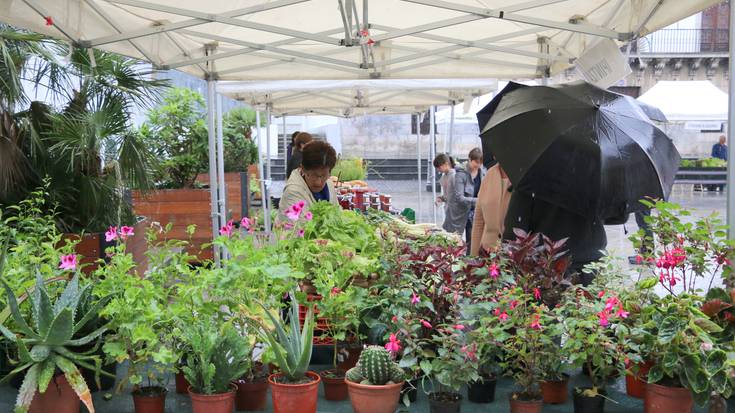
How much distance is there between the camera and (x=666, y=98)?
18703 millimetres

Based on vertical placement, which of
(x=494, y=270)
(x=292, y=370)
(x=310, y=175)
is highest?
(x=310, y=175)

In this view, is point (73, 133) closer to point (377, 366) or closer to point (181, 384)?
point (181, 384)

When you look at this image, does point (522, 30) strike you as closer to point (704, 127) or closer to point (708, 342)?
point (708, 342)

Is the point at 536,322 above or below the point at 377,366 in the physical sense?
above

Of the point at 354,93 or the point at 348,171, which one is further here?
the point at 348,171

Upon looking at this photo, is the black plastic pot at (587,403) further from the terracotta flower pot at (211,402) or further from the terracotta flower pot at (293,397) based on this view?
the terracotta flower pot at (211,402)

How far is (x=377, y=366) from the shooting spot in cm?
237

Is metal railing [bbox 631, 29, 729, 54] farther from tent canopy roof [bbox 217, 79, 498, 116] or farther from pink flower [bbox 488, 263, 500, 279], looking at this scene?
pink flower [bbox 488, 263, 500, 279]

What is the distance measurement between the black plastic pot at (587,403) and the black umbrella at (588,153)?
40.8 inches

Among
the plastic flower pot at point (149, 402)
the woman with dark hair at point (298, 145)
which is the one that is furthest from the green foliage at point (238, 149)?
the plastic flower pot at point (149, 402)

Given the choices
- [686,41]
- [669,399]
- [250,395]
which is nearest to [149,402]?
[250,395]

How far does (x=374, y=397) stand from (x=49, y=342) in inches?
41.4

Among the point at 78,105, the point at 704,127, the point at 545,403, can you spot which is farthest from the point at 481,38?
Result: the point at 704,127

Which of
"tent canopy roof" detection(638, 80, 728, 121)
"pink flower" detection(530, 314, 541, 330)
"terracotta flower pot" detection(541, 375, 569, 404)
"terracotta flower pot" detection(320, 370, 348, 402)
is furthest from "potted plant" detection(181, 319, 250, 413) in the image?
"tent canopy roof" detection(638, 80, 728, 121)
